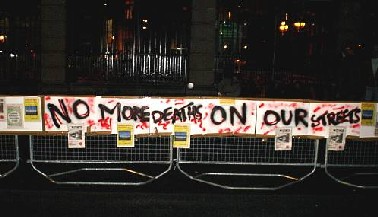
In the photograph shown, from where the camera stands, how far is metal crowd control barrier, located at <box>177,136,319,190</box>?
6.99 meters

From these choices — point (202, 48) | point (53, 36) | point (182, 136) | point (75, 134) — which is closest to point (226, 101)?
point (182, 136)

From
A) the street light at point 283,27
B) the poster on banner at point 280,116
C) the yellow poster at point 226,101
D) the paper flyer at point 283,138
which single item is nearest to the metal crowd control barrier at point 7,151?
the yellow poster at point 226,101

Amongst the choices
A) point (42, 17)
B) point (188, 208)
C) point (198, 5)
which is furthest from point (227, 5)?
point (188, 208)

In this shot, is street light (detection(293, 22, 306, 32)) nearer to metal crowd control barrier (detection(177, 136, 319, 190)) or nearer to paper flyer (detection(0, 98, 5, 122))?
metal crowd control barrier (detection(177, 136, 319, 190))

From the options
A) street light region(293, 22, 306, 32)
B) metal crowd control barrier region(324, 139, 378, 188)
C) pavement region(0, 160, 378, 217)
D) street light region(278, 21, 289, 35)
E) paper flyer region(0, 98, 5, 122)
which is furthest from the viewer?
street light region(293, 22, 306, 32)

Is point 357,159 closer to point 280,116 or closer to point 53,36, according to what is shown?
point 280,116

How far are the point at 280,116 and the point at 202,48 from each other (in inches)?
260

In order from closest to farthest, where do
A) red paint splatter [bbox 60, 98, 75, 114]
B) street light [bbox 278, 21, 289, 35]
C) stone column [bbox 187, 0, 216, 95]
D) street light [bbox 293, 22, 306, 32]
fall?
red paint splatter [bbox 60, 98, 75, 114] → stone column [bbox 187, 0, 216, 95] → street light [bbox 278, 21, 289, 35] → street light [bbox 293, 22, 306, 32]

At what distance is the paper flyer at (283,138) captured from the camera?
22.4 ft

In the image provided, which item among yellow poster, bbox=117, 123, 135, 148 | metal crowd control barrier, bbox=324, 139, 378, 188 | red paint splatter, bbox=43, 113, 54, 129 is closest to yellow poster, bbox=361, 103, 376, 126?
metal crowd control barrier, bbox=324, 139, 378, 188

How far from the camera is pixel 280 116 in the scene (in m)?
6.88

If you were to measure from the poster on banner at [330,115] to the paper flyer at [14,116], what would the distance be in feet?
15.2

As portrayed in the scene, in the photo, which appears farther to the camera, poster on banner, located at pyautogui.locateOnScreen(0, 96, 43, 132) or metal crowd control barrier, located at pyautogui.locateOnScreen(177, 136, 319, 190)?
metal crowd control barrier, located at pyautogui.locateOnScreen(177, 136, 319, 190)

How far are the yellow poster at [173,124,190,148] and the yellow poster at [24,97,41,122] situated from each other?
2197 mm
